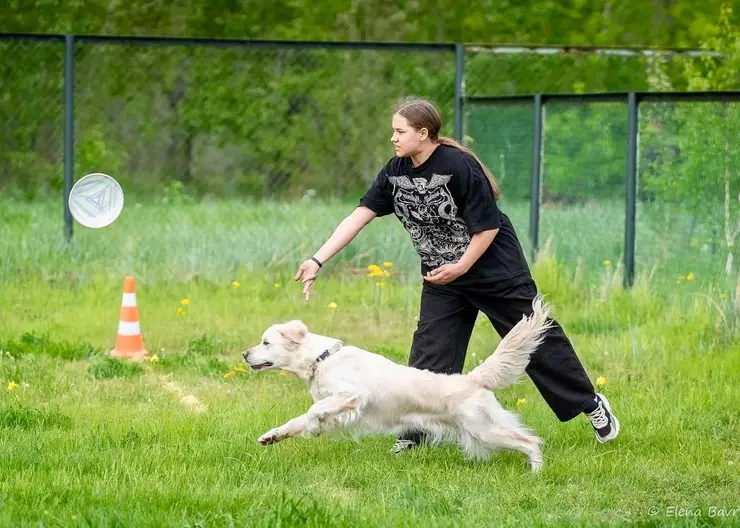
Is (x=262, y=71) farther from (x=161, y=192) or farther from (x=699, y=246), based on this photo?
(x=699, y=246)

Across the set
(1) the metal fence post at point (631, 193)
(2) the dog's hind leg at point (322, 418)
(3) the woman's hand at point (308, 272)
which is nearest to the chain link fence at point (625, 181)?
(1) the metal fence post at point (631, 193)

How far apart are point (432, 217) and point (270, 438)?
53.5 inches

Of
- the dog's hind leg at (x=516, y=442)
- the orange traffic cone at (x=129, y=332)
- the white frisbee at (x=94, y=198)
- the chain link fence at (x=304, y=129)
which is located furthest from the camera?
the chain link fence at (x=304, y=129)

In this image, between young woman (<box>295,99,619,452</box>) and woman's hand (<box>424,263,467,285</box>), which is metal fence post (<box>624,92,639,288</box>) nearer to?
young woman (<box>295,99,619,452</box>)

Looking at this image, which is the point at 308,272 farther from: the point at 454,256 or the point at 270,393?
the point at 270,393

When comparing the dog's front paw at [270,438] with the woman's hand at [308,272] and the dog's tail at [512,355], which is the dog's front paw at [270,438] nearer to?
the woman's hand at [308,272]

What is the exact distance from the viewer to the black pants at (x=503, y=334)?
18.9ft

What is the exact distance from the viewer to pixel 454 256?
5.81 meters

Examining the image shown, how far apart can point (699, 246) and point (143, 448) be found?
209 inches

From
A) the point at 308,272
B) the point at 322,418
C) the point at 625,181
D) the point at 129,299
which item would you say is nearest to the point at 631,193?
the point at 625,181

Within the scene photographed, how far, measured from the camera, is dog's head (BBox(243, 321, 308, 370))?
5660mm

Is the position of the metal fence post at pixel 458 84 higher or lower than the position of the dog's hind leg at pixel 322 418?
higher

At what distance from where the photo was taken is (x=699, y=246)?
30.0 ft

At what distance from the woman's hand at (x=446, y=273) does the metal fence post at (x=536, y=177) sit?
558 cm
